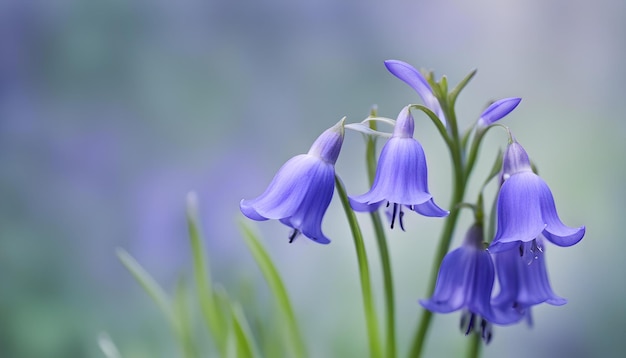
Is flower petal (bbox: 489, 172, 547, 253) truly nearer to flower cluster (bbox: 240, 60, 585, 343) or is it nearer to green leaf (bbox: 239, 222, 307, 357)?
flower cluster (bbox: 240, 60, 585, 343)

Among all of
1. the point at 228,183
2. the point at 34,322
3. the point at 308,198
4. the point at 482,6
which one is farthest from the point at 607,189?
the point at 34,322

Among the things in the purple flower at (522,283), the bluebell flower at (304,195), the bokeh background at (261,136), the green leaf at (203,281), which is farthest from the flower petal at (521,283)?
the bokeh background at (261,136)

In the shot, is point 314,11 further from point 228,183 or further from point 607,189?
point 607,189

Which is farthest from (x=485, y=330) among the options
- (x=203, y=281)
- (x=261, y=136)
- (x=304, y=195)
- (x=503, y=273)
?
(x=261, y=136)

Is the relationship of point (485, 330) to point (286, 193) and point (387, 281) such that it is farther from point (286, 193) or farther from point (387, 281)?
point (286, 193)

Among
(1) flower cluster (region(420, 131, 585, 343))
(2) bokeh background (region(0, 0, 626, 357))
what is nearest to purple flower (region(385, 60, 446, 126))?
(1) flower cluster (region(420, 131, 585, 343))
